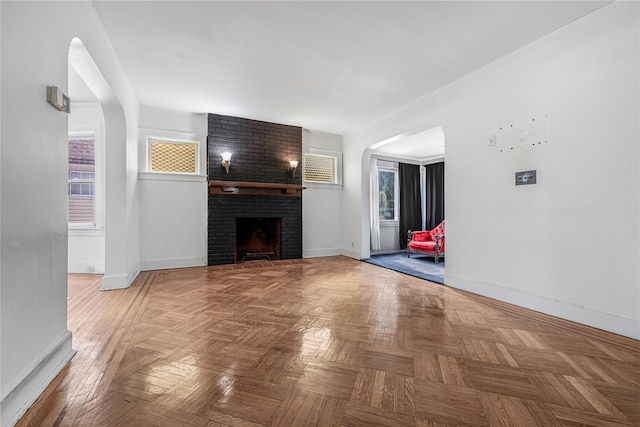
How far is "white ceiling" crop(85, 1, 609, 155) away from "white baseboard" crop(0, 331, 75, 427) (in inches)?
102

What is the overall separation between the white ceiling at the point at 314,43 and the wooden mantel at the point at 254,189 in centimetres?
142

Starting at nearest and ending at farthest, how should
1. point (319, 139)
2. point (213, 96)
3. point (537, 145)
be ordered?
point (537, 145)
point (213, 96)
point (319, 139)

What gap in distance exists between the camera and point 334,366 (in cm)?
171

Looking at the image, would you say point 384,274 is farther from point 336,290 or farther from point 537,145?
point 537,145

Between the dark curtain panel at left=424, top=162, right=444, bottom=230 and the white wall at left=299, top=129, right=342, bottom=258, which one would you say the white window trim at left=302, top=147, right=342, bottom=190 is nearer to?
the white wall at left=299, top=129, right=342, bottom=258

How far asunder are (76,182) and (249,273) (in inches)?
126

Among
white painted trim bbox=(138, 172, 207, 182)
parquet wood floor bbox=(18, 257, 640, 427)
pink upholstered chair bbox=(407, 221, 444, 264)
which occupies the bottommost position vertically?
parquet wood floor bbox=(18, 257, 640, 427)

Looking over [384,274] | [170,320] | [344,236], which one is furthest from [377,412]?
[344,236]

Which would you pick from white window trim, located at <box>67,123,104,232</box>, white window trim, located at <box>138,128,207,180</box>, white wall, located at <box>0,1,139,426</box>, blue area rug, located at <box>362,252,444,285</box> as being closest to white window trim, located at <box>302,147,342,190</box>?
blue area rug, located at <box>362,252,444,285</box>

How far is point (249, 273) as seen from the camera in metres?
4.35

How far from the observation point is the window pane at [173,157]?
4723 mm

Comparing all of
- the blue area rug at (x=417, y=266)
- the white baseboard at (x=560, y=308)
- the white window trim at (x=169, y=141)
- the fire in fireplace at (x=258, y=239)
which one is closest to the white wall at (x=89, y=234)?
the white window trim at (x=169, y=141)

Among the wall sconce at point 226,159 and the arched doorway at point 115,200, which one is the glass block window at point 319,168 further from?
the arched doorway at point 115,200

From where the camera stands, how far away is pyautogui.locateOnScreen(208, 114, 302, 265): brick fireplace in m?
4.96
